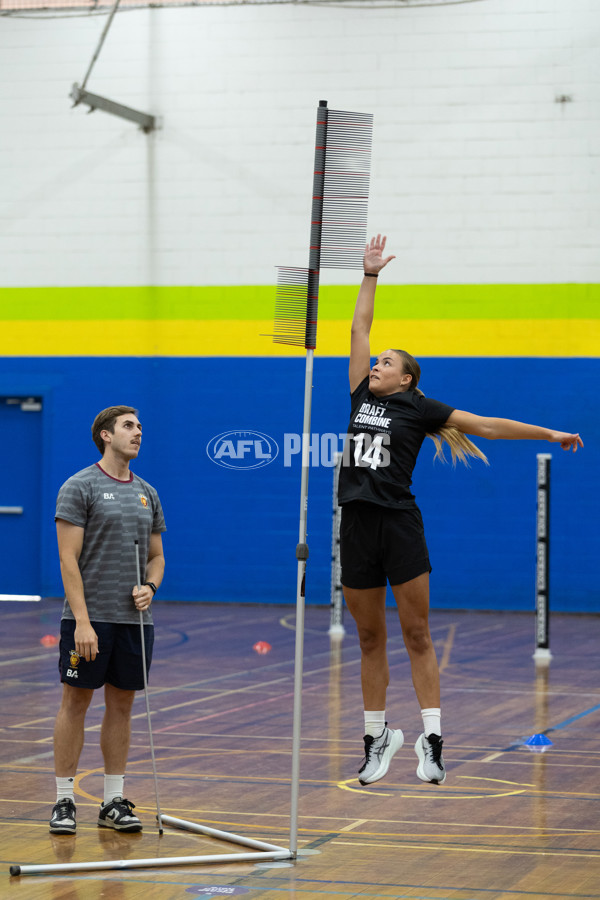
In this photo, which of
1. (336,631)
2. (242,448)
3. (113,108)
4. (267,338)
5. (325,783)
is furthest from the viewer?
(242,448)

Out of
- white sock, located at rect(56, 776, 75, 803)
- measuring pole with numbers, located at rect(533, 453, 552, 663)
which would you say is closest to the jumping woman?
white sock, located at rect(56, 776, 75, 803)

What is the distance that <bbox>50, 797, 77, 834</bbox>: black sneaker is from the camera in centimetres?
584

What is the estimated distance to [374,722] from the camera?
19.1 ft

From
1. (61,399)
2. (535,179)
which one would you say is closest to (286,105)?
(535,179)

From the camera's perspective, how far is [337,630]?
542 inches

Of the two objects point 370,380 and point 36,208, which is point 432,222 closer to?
point 36,208

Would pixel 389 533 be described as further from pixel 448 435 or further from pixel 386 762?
pixel 386 762

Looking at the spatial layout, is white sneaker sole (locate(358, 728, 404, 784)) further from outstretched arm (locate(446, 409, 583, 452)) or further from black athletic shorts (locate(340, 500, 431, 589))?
outstretched arm (locate(446, 409, 583, 452))

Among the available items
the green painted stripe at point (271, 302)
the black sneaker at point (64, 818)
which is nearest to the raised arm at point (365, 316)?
the black sneaker at point (64, 818)

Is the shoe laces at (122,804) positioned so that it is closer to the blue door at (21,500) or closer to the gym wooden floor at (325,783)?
the gym wooden floor at (325,783)

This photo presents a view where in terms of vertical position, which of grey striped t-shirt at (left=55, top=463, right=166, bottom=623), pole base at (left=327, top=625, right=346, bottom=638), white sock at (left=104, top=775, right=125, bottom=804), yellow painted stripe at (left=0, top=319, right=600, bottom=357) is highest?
yellow painted stripe at (left=0, top=319, right=600, bottom=357)

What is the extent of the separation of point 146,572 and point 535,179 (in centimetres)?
1090

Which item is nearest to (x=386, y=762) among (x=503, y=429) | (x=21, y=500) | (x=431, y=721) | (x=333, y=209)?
(x=431, y=721)

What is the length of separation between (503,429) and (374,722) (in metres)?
1.46
